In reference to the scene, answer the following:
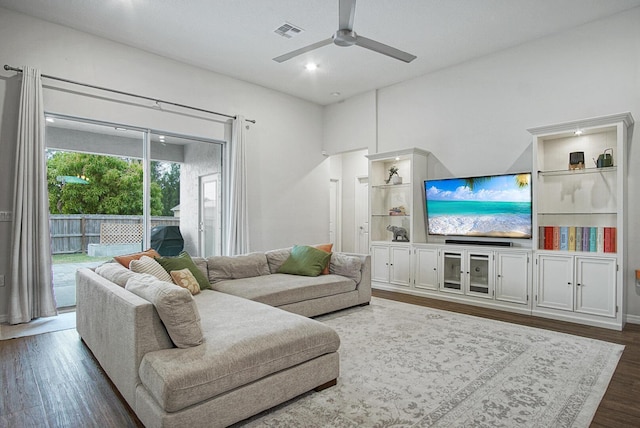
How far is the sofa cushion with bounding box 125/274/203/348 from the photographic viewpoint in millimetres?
2059

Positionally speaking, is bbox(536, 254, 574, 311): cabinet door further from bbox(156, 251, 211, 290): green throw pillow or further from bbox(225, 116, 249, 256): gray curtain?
bbox(225, 116, 249, 256): gray curtain

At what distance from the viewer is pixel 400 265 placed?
5.70 m

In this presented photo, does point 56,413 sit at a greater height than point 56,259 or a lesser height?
lesser

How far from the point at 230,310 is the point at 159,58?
3959 mm

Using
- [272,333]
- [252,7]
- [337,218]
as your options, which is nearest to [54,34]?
[252,7]

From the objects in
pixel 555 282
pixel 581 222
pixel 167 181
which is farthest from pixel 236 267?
pixel 581 222

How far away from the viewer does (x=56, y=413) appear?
2.20 meters

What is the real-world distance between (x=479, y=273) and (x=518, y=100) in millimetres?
2292

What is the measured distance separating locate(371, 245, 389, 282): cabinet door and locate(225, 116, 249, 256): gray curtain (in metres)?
2.03

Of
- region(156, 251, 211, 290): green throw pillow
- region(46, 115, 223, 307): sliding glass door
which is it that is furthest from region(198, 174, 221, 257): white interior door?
region(156, 251, 211, 290): green throw pillow

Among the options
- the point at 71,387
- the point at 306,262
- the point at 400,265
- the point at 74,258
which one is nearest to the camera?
the point at 71,387

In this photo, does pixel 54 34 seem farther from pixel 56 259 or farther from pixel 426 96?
pixel 426 96

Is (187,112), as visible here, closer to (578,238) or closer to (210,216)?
(210,216)

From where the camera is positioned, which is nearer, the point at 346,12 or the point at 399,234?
the point at 346,12
